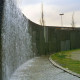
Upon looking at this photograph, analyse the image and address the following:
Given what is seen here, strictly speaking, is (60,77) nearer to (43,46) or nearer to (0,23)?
(0,23)

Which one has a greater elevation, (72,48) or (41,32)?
(41,32)

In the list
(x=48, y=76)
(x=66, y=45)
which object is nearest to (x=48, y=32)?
(x=66, y=45)

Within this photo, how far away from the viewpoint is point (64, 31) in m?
19.9

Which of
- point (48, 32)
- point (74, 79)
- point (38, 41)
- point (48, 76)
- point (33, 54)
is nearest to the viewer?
point (74, 79)

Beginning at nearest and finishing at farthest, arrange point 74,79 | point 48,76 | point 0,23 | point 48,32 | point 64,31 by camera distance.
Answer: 1. point 0,23
2. point 74,79
3. point 48,76
4. point 48,32
5. point 64,31

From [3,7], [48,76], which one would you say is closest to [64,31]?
[48,76]

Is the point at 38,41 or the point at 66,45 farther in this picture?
the point at 66,45

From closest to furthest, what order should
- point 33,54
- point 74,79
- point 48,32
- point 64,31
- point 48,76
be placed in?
point 74,79
point 48,76
point 33,54
point 48,32
point 64,31

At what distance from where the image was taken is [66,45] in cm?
2022

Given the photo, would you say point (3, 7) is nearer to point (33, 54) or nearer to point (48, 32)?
point (33, 54)

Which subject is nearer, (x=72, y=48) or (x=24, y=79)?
(x=24, y=79)

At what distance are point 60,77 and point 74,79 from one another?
0.51 m

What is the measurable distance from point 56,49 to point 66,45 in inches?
72.5

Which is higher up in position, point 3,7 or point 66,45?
point 3,7
